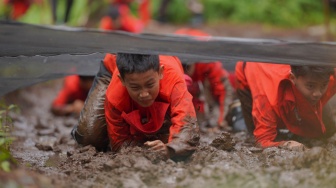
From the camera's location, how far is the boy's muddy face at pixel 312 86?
427 centimetres

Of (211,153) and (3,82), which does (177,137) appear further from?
(3,82)

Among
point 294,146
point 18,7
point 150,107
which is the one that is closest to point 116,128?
point 150,107

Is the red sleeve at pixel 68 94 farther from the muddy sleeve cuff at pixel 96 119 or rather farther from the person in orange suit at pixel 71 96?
the muddy sleeve cuff at pixel 96 119

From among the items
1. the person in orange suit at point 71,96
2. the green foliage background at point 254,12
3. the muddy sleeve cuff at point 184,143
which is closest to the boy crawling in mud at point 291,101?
the muddy sleeve cuff at point 184,143

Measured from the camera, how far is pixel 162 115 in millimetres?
4203

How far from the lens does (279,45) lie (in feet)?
14.6

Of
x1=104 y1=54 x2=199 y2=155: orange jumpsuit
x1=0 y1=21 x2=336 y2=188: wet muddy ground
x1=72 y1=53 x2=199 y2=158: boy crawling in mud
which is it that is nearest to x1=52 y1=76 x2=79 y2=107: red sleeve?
x1=0 y1=21 x2=336 y2=188: wet muddy ground

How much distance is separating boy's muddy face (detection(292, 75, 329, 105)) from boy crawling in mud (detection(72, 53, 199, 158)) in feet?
2.69

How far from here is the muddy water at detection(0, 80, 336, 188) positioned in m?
3.30

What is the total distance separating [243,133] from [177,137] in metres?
1.74

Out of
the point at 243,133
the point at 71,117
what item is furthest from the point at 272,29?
the point at 243,133

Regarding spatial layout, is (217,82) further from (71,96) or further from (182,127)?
(182,127)

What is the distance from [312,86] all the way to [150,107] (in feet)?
3.57

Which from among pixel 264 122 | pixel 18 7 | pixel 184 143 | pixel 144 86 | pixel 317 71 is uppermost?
pixel 18 7
